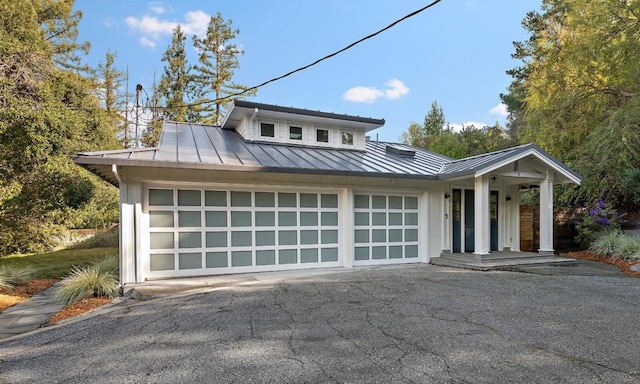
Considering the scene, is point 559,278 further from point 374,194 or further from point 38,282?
point 38,282

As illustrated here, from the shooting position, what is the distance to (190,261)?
7.67 m

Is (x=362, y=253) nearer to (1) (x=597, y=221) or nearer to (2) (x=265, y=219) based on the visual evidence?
(2) (x=265, y=219)

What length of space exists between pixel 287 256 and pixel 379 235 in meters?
2.64

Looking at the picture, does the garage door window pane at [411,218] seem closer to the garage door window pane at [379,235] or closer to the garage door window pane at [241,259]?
the garage door window pane at [379,235]

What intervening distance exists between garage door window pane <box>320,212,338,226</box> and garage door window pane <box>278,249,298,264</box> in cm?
107

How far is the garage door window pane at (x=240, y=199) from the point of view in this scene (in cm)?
812

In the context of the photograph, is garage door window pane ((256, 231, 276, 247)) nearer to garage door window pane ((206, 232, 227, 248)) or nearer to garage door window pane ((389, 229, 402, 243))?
garage door window pane ((206, 232, 227, 248))

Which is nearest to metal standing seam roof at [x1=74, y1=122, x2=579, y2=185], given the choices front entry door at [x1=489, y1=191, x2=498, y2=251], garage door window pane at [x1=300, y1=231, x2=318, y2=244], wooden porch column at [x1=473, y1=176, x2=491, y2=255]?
wooden porch column at [x1=473, y1=176, x2=491, y2=255]

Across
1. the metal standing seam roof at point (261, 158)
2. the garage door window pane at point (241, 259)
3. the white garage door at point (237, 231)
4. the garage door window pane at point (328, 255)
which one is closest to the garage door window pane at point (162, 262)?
the white garage door at point (237, 231)

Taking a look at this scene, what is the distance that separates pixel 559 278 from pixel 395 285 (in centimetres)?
374

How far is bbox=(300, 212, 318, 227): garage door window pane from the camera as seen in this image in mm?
8812

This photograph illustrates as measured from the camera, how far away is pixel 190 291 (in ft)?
20.9

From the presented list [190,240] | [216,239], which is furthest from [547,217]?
[190,240]

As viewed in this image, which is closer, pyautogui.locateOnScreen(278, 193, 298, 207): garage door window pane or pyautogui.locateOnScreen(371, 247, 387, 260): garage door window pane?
pyautogui.locateOnScreen(278, 193, 298, 207): garage door window pane
